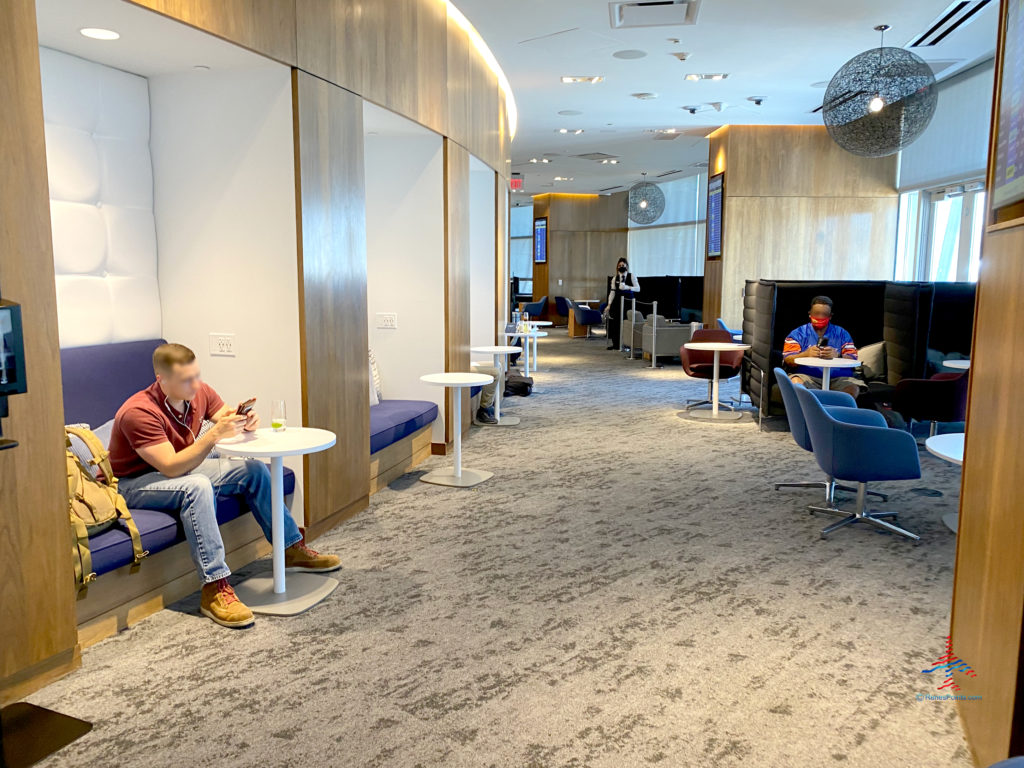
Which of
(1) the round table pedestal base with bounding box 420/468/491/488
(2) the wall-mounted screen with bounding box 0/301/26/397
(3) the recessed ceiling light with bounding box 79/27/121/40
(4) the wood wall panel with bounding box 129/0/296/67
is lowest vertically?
(1) the round table pedestal base with bounding box 420/468/491/488

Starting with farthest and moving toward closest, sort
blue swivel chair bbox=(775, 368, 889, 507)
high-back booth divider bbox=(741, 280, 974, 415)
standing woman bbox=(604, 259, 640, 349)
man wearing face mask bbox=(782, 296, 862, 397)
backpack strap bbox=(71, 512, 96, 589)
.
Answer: standing woman bbox=(604, 259, 640, 349) → man wearing face mask bbox=(782, 296, 862, 397) → high-back booth divider bbox=(741, 280, 974, 415) → blue swivel chair bbox=(775, 368, 889, 507) → backpack strap bbox=(71, 512, 96, 589)

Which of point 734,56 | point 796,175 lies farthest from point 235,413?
point 796,175

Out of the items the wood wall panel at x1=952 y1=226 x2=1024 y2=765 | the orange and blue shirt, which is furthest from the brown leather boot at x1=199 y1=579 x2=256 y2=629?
the orange and blue shirt

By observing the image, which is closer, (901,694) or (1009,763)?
(1009,763)

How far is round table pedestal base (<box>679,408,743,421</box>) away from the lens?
8148 mm

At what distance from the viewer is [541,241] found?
68.2ft

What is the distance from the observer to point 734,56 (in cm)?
748

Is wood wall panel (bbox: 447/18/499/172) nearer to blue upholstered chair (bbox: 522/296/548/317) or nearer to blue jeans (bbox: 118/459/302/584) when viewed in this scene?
blue jeans (bbox: 118/459/302/584)

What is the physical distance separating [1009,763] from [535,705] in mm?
1640

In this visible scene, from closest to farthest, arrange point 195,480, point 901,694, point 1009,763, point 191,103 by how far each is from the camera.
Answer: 1. point 1009,763
2. point 901,694
3. point 195,480
4. point 191,103

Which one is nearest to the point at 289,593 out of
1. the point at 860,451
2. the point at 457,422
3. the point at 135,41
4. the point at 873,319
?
the point at 457,422

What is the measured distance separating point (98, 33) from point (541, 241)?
17.7 metres

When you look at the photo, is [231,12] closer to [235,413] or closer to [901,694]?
[235,413]

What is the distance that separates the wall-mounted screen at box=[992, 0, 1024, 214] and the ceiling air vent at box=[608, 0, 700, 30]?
3971 millimetres
